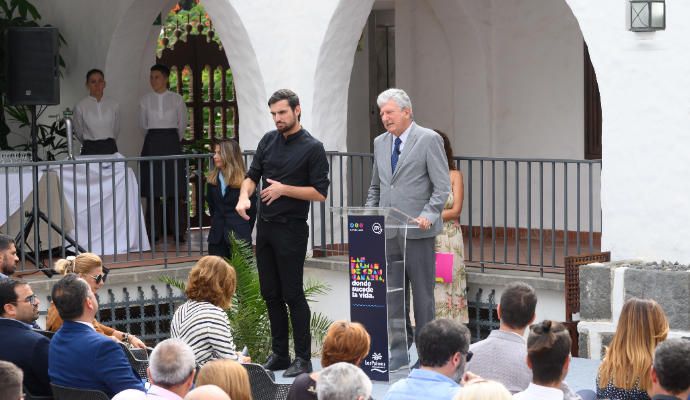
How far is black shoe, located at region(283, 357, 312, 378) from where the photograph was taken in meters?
8.88

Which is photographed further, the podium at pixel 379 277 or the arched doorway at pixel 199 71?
the arched doorway at pixel 199 71

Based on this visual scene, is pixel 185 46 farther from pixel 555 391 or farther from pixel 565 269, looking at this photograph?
pixel 555 391

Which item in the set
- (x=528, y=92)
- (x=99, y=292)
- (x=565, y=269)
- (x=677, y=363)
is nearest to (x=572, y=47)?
(x=528, y=92)

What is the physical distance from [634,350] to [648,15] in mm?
4761

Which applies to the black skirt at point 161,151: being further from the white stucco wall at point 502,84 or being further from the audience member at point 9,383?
the audience member at point 9,383

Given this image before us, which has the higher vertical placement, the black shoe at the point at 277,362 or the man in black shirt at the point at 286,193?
the man in black shirt at the point at 286,193

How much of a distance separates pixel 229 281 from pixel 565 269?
3.60 metres

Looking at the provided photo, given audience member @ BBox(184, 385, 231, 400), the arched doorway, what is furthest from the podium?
the arched doorway

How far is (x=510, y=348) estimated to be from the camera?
20.6 feet

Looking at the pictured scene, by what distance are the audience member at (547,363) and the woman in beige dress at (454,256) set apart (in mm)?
4826

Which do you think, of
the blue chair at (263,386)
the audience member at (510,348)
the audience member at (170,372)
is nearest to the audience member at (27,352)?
the blue chair at (263,386)

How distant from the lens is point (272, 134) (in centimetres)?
887

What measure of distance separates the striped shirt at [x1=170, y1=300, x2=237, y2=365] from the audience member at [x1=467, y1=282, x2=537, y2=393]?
5.31 feet

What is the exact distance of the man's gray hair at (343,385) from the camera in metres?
5.25
